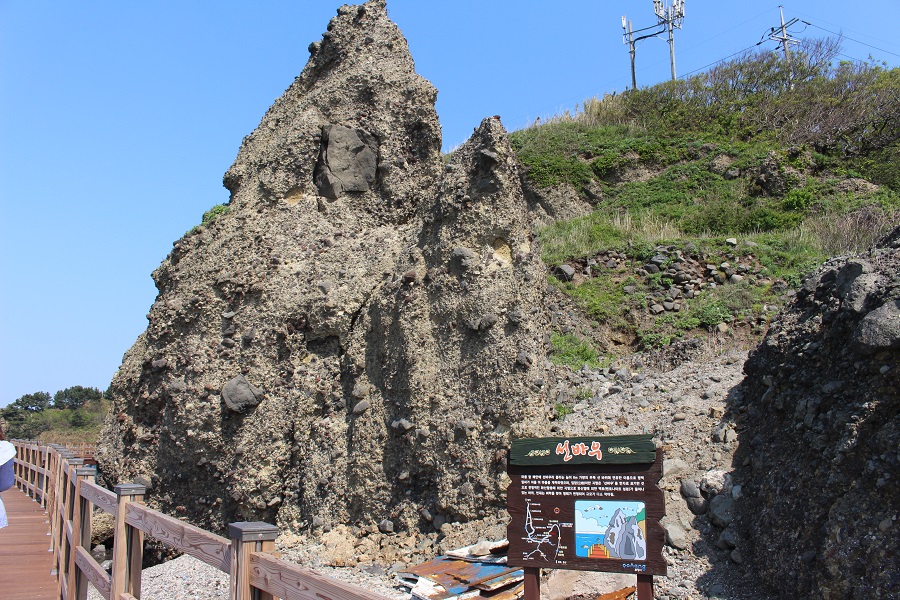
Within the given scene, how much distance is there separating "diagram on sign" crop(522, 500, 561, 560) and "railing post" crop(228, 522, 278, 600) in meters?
2.05

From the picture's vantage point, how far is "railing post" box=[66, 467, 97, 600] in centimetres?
622

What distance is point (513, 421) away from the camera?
7094 millimetres

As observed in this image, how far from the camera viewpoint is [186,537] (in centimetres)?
418

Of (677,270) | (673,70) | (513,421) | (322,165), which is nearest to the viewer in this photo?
(513,421)

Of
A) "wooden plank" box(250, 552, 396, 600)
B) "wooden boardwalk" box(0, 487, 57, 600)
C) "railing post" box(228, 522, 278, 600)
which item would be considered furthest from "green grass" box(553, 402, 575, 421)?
"wooden boardwalk" box(0, 487, 57, 600)

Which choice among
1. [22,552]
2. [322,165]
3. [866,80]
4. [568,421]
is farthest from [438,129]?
[866,80]

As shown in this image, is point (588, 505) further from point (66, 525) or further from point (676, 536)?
point (66, 525)

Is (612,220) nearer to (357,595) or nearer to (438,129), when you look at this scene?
(438,129)

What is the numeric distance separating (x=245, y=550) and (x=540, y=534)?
7.21ft

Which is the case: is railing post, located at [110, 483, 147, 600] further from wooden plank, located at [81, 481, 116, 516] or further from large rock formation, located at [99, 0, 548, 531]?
large rock formation, located at [99, 0, 548, 531]

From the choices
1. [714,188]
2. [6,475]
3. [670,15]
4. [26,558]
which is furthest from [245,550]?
[670,15]

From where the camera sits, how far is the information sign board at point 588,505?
463cm

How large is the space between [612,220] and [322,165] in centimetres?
969

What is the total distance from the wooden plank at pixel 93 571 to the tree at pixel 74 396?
49.9m
